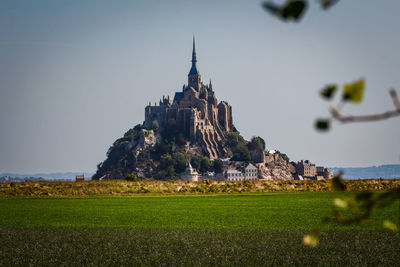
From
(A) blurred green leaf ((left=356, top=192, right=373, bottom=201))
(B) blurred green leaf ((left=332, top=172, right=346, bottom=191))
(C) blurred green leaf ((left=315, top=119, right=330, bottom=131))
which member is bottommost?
(A) blurred green leaf ((left=356, top=192, right=373, bottom=201))

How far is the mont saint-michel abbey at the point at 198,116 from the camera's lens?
168 meters

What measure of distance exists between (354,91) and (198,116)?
167m

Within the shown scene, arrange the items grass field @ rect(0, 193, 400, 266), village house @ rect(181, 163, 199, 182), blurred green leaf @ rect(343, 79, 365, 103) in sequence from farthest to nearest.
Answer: village house @ rect(181, 163, 199, 182)
grass field @ rect(0, 193, 400, 266)
blurred green leaf @ rect(343, 79, 365, 103)

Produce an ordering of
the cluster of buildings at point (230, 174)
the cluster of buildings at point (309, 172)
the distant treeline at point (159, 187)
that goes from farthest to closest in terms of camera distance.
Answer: the cluster of buildings at point (309, 172), the cluster of buildings at point (230, 174), the distant treeline at point (159, 187)

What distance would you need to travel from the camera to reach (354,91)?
2.10m

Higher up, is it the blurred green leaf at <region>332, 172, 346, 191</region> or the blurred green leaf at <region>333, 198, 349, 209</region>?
the blurred green leaf at <region>332, 172, 346, 191</region>

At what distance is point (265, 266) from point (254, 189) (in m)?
48.0

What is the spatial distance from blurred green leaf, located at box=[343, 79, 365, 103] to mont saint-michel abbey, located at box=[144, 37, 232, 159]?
164m

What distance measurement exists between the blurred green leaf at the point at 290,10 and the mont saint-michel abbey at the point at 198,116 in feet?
537

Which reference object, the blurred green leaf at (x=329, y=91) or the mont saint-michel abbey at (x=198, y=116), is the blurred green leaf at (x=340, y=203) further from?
the mont saint-michel abbey at (x=198, y=116)

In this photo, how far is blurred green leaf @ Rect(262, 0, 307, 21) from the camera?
7.22 ft

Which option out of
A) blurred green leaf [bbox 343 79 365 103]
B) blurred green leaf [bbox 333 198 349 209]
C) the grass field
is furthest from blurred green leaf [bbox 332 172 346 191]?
the grass field

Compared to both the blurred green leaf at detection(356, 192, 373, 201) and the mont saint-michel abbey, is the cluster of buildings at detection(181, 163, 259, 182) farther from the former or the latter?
the blurred green leaf at detection(356, 192, 373, 201)

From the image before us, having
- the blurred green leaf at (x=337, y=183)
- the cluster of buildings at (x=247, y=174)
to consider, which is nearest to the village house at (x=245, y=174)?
the cluster of buildings at (x=247, y=174)
